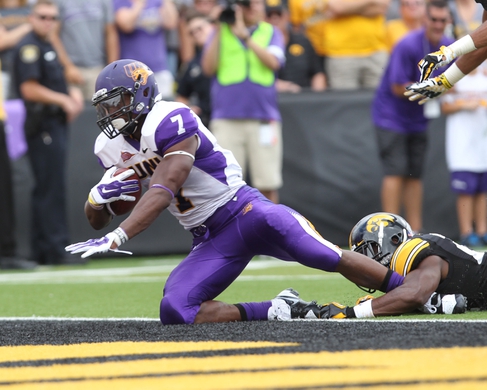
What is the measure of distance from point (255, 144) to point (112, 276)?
2.02 meters

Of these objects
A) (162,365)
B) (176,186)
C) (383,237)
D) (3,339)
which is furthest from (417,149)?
(162,365)

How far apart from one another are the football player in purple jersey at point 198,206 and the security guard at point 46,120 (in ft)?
12.7

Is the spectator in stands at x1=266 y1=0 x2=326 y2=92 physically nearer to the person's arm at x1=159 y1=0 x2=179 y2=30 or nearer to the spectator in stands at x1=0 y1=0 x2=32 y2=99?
the person's arm at x1=159 y1=0 x2=179 y2=30

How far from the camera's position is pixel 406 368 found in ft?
9.61

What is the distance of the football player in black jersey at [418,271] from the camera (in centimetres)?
446

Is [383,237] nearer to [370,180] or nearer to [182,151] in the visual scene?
[182,151]

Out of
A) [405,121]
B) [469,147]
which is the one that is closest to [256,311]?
[405,121]

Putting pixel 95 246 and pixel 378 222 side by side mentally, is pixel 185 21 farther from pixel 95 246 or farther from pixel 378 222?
pixel 95 246

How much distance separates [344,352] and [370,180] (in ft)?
21.7

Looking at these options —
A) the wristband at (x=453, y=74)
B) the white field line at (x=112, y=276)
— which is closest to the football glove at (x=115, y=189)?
the wristband at (x=453, y=74)

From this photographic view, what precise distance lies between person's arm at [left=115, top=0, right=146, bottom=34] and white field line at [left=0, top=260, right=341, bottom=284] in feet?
8.24

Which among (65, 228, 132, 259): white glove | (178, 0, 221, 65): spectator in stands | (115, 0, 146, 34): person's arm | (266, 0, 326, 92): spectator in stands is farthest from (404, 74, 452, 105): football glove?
(178, 0, 221, 65): spectator in stands

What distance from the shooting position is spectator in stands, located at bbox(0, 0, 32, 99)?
1014 cm

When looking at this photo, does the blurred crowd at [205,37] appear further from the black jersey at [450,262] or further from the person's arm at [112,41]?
the black jersey at [450,262]
